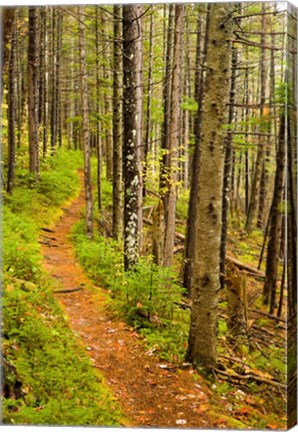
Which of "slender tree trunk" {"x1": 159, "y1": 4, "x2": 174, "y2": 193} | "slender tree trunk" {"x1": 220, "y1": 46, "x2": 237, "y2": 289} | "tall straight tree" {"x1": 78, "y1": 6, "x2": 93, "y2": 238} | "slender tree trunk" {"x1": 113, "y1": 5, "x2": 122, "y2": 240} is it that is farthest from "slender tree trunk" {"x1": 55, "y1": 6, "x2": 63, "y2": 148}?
"slender tree trunk" {"x1": 220, "y1": 46, "x2": 237, "y2": 289}

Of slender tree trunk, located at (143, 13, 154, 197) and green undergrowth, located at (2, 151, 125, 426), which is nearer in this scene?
green undergrowth, located at (2, 151, 125, 426)

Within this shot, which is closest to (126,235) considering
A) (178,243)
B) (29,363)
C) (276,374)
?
(178,243)

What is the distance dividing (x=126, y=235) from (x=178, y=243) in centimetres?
52

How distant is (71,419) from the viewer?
12.3 feet

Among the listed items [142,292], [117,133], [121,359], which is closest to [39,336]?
[121,359]

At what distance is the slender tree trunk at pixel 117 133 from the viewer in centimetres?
456

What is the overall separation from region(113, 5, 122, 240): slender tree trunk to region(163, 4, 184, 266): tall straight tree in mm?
467

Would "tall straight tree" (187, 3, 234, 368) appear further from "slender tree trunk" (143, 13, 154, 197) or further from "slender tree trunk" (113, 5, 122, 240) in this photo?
"slender tree trunk" (113, 5, 122, 240)

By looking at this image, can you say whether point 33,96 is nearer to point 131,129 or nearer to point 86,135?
point 86,135

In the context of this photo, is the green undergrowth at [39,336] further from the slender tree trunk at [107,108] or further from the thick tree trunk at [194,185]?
the thick tree trunk at [194,185]

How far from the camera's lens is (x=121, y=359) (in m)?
4.09

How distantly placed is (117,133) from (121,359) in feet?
6.86

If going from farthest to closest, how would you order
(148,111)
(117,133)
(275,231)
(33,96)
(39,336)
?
1. (117,133)
2. (148,111)
3. (33,96)
4. (39,336)
5. (275,231)

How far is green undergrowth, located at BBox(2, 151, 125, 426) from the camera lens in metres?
3.76
